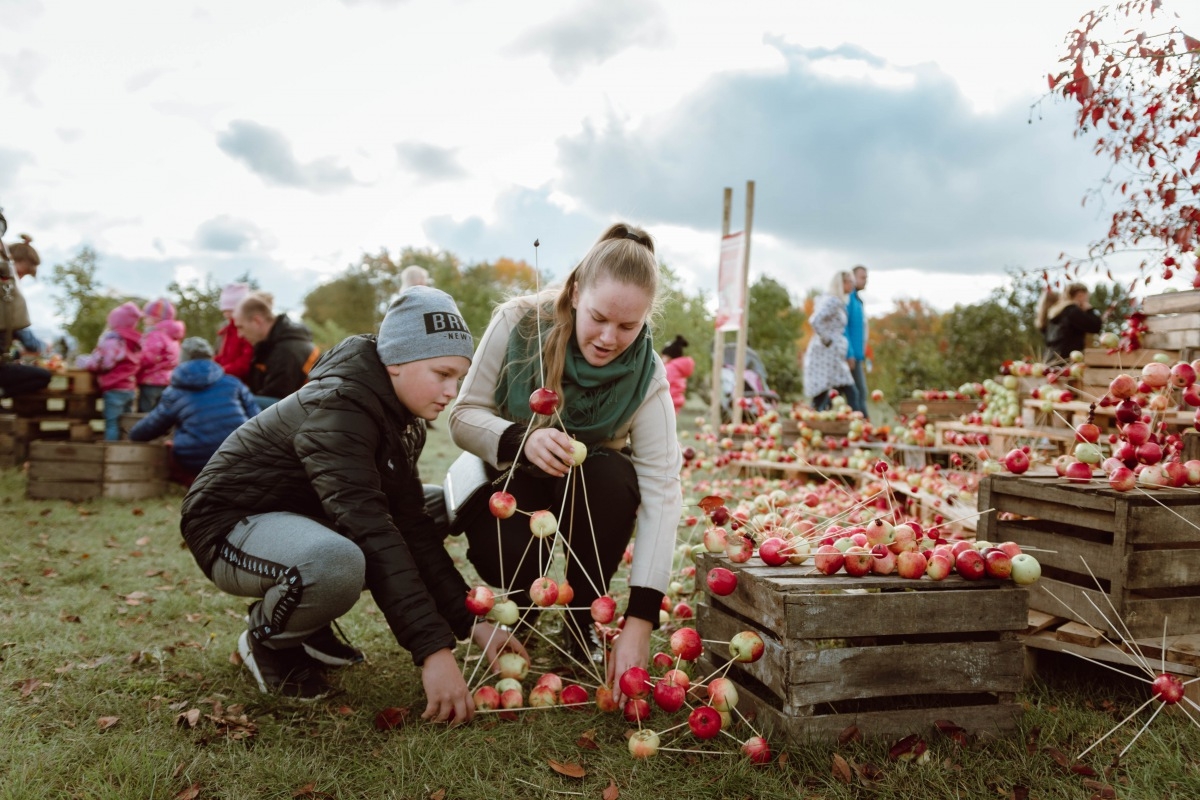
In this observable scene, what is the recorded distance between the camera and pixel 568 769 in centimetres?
202

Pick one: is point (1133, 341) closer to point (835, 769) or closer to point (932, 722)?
point (932, 722)

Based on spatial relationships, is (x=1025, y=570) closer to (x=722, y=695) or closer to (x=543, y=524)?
(x=722, y=695)

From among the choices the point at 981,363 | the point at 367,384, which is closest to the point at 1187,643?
the point at 367,384

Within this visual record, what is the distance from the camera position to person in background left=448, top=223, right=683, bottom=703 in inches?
97.1

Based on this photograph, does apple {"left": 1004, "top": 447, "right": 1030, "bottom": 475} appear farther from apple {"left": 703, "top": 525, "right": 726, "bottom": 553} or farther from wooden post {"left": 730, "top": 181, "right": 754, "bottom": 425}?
wooden post {"left": 730, "top": 181, "right": 754, "bottom": 425}

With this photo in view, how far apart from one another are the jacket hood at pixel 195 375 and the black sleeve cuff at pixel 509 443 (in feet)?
13.1

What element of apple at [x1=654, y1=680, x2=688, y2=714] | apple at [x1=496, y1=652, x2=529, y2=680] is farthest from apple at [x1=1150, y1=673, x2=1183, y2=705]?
apple at [x1=496, y1=652, x2=529, y2=680]

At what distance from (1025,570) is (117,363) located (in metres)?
7.73

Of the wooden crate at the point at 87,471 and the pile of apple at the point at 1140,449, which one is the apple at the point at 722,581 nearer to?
the pile of apple at the point at 1140,449

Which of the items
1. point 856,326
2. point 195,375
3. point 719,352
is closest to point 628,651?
point 195,375

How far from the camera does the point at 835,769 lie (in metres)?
1.95

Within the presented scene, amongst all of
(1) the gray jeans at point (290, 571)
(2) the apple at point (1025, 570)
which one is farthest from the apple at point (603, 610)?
(2) the apple at point (1025, 570)

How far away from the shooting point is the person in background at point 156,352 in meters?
7.66

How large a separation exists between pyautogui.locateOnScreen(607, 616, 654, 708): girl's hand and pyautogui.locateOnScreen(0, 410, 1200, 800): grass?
110 millimetres
